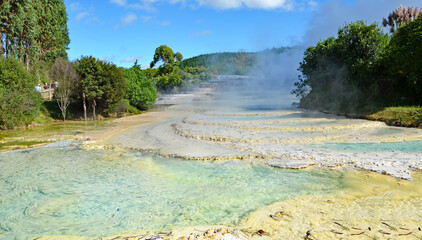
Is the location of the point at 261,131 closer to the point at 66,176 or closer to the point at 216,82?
the point at 66,176

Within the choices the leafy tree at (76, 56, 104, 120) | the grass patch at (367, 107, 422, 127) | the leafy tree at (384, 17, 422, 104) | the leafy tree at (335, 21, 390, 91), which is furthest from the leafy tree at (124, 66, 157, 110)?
the leafy tree at (384, 17, 422, 104)

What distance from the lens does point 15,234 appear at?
6.19m

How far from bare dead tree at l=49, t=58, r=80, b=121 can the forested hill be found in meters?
78.6

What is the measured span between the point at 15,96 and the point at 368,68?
32605 millimetres

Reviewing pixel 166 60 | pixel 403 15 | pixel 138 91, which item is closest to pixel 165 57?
pixel 166 60

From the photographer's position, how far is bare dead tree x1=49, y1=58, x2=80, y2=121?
2999cm

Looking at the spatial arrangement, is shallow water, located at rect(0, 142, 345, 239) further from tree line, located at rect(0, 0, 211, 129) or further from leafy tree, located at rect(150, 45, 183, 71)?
leafy tree, located at rect(150, 45, 183, 71)

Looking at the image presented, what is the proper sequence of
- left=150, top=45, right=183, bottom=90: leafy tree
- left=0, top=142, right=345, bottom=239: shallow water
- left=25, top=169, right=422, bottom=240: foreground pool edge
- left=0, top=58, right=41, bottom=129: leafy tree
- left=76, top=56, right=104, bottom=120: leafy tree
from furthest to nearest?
left=150, top=45, right=183, bottom=90: leafy tree
left=76, top=56, right=104, bottom=120: leafy tree
left=0, top=58, right=41, bottom=129: leafy tree
left=0, top=142, right=345, bottom=239: shallow water
left=25, top=169, right=422, bottom=240: foreground pool edge

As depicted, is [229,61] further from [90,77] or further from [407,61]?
[407,61]

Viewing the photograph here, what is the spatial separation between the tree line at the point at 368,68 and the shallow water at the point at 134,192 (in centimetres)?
2010

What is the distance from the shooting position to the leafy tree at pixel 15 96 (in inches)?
920

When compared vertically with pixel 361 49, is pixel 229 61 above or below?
above

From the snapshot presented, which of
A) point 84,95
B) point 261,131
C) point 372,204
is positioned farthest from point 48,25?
point 372,204

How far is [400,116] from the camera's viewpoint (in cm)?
2092
